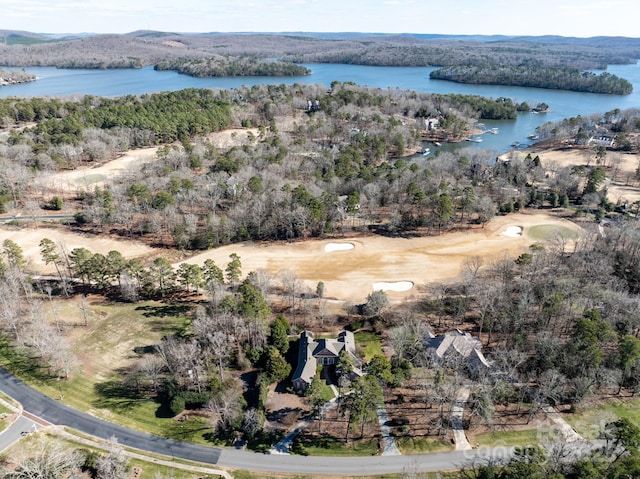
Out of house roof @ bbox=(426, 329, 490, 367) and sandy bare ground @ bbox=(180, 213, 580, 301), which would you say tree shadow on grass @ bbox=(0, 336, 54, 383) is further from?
house roof @ bbox=(426, 329, 490, 367)

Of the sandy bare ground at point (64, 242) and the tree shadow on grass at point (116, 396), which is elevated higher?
the sandy bare ground at point (64, 242)

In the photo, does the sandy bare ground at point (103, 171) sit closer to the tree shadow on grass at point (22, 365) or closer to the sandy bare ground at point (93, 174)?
the sandy bare ground at point (93, 174)

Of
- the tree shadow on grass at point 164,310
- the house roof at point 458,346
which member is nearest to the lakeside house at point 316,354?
the house roof at point 458,346

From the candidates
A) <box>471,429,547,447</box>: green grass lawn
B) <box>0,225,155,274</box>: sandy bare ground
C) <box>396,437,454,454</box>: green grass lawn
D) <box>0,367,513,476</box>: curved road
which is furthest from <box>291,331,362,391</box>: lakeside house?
<box>0,225,155,274</box>: sandy bare ground

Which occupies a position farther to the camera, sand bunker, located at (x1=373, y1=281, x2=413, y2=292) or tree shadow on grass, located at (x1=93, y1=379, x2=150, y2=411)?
sand bunker, located at (x1=373, y1=281, x2=413, y2=292)

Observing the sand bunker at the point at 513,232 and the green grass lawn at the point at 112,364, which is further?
the sand bunker at the point at 513,232

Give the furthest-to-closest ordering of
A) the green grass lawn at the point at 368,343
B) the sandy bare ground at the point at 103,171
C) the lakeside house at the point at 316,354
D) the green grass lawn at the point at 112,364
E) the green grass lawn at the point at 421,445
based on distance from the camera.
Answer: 1. the sandy bare ground at the point at 103,171
2. the green grass lawn at the point at 368,343
3. the lakeside house at the point at 316,354
4. the green grass lawn at the point at 112,364
5. the green grass lawn at the point at 421,445

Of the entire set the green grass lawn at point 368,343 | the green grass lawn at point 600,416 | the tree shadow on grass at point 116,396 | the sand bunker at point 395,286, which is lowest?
the green grass lawn at point 600,416
